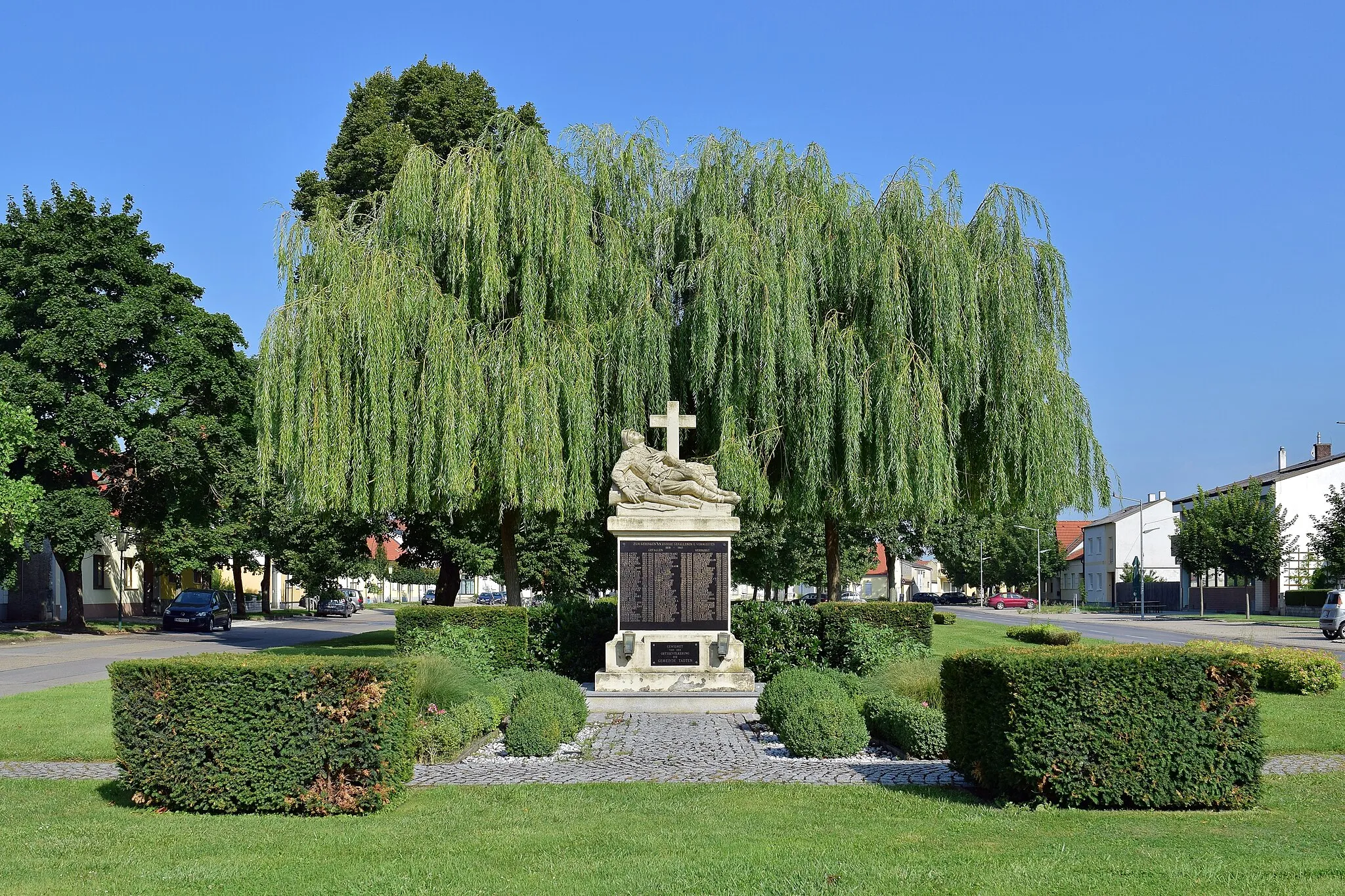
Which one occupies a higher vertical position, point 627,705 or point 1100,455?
point 1100,455

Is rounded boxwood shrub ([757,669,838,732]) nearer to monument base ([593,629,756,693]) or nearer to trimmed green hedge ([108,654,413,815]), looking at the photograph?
monument base ([593,629,756,693])

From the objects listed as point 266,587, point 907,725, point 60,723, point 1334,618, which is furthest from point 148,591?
point 907,725

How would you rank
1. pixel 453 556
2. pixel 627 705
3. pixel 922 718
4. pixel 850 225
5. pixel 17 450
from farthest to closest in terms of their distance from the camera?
pixel 17 450
pixel 453 556
pixel 850 225
pixel 627 705
pixel 922 718

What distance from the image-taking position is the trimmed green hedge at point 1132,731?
839 cm

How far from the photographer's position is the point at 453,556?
31.4m

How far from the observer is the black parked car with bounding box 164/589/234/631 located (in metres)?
41.9

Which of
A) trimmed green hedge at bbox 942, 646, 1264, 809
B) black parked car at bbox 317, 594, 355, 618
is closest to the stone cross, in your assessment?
trimmed green hedge at bbox 942, 646, 1264, 809

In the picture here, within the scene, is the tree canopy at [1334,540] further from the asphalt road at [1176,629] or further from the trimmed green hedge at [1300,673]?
the trimmed green hedge at [1300,673]

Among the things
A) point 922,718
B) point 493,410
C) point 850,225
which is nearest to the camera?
point 922,718

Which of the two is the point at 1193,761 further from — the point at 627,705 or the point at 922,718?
the point at 627,705

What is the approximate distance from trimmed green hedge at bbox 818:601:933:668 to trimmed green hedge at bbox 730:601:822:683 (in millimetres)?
201

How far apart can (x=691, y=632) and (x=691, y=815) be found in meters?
8.52

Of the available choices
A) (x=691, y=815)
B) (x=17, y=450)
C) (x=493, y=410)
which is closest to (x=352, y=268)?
(x=493, y=410)

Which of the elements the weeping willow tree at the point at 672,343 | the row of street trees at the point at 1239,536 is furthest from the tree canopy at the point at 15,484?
the row of street trees at the point at 1239,536
